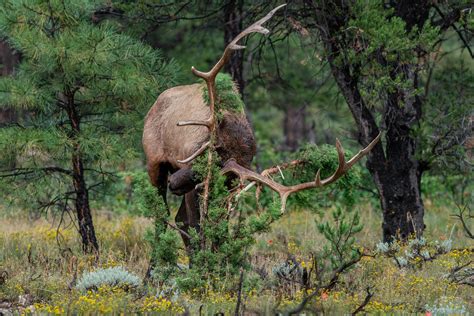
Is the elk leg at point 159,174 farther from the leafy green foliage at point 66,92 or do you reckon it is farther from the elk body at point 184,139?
the leafy green foliage at point 66,92

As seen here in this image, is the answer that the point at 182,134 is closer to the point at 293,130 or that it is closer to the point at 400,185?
the point at 400,185

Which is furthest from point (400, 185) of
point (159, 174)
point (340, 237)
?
point (159, 174)

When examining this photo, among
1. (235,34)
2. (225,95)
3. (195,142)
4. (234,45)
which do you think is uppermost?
(235,34)

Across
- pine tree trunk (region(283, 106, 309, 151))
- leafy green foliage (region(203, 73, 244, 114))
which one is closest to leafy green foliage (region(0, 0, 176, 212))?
leafy green foliage (region(203, 73, 244, 114))

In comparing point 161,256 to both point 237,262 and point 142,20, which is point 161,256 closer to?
point 237,262

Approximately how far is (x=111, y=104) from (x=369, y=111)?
332cm

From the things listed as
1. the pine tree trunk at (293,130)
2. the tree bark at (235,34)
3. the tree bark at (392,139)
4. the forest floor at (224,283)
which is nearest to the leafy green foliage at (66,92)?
the forest floor at (224,283)

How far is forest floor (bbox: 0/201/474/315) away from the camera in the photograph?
23.4 feet

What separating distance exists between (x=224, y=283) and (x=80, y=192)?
3.59 meters

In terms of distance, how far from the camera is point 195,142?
908cm

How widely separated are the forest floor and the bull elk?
880 millimetres

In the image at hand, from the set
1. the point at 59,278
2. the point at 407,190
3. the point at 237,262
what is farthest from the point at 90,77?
the point at 407,190

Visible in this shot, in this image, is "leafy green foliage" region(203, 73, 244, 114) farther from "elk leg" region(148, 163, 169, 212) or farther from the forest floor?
"elk leg" region(148, 163, 169, 212)

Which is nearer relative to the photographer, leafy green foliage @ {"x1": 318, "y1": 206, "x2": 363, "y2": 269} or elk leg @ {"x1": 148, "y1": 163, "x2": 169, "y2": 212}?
leafy green foliage @ {"x1": 318, "y1": 206, "x2": 363, "y2": 269}
